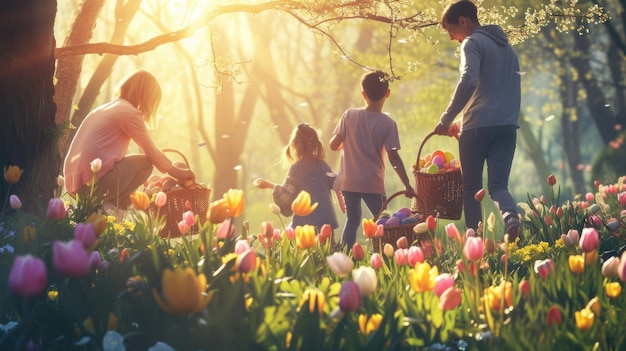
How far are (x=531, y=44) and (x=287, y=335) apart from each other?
65.2ft

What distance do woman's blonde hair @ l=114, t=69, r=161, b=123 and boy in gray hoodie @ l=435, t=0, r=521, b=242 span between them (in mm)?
2277

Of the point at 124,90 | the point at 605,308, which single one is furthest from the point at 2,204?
the point at 605,308

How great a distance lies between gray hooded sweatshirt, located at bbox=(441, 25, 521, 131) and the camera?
584 centimetres

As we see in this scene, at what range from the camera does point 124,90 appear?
265 inches

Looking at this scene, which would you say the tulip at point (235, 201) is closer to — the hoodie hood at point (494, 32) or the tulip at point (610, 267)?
the tulip at point (610, 267)

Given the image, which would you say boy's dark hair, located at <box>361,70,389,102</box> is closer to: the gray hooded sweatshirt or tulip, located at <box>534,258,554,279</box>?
the gray hooded sweatshirt

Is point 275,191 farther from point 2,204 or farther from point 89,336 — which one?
point 89,336

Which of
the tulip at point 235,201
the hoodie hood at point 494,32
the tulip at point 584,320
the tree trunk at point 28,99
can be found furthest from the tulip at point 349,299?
the hoodie hood at point 494,32

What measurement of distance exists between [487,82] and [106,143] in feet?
9.64

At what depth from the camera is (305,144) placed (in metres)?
7.30

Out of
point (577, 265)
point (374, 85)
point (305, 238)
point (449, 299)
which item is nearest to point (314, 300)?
point (449, 299)

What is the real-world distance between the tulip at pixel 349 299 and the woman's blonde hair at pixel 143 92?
455cm

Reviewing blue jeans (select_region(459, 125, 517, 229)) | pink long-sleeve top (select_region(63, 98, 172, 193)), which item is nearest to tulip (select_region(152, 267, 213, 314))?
blue jeans (select_region(459, 125, 517, 229))

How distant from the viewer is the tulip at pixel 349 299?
92.4 inches
